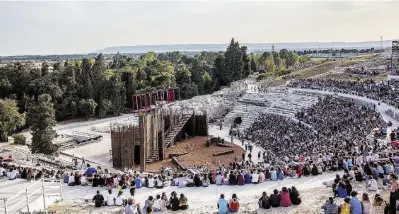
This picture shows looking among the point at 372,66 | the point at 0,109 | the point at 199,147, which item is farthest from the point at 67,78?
the point at 372,66

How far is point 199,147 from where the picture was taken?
51.1 meters

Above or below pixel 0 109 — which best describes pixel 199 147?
below

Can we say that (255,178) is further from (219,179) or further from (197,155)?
(197,155)

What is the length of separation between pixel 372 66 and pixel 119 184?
70362 mm

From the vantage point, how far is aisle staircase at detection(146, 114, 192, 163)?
45459mm

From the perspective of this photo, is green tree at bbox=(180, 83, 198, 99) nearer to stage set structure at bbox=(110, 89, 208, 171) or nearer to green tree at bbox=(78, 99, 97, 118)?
green tree at bbox=(78, 99, 97, 118)

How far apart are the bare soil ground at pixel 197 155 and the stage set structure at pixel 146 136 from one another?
3.21 ft

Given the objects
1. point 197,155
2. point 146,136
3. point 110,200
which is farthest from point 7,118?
point 110,200

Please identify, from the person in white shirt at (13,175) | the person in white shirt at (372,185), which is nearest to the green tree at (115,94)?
the person in white shirt at (13,175)

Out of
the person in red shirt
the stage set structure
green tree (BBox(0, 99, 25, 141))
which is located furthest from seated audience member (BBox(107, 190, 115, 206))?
green tree (BBox(0, 99, 25, 141))

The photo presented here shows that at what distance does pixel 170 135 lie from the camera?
5094 cm

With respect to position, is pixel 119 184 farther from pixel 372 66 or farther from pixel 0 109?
pixel 372 66

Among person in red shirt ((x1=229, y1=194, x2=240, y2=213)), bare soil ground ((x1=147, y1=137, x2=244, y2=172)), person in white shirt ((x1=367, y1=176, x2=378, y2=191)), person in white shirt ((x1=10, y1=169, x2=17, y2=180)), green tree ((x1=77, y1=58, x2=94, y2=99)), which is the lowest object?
bare soil ground ((x1=147, y1=137, x2=244, y2=172))

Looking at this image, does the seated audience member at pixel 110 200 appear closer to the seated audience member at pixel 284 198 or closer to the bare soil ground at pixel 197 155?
the seated audience member at pixel 284 198
